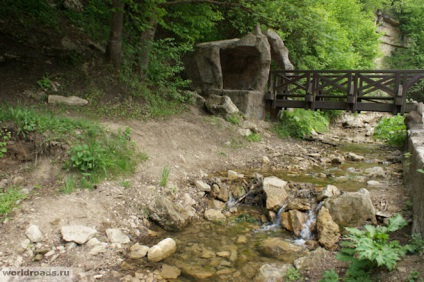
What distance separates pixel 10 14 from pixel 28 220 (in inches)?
300

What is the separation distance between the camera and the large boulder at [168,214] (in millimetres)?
4660

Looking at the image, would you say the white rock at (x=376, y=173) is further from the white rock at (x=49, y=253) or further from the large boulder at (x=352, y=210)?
the white rock at (x=49, y=253)

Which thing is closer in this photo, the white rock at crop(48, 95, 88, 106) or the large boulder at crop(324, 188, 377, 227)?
the large boulder at crop(324, 188, 377, 227)

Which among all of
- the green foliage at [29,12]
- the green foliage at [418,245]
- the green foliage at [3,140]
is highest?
the green foliage at [29,12]

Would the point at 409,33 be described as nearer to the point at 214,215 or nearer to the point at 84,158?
the point at 214,215

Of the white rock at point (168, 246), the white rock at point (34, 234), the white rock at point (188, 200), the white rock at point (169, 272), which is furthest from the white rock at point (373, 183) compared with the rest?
the white rock at point (34, 234)

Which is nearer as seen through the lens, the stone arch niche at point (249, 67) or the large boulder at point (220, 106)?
the large boulder at point (220, 106)

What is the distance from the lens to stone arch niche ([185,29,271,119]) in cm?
1177

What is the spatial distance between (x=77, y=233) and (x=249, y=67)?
10.4m

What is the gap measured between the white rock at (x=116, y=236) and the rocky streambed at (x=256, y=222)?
35 cm

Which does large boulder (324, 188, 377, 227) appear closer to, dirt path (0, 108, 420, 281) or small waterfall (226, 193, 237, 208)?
dirt path (0, 108, 420, 281)

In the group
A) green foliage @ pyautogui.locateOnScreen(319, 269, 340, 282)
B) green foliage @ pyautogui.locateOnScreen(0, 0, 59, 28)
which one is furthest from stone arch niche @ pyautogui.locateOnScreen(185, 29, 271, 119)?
green foliage @ pyautogui.locateOnScreen(319, 269, 340, 282)

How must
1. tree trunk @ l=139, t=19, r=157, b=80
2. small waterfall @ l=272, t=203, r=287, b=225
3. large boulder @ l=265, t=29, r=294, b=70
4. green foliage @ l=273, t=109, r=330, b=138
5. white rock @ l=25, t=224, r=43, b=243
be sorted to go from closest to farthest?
white rock @ l=25, t=224, r=43, b=243 < small waterfall @ l=272, t=203, r=287, b=225 < tree trunk @ l=139, t=19, r=157, b=80 < green foliage @ l=273, t=109, r=330, b=138 < large boulder @ l=265, t=29, r=294, b=70

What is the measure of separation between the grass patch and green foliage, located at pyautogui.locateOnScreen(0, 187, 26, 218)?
616mm
